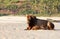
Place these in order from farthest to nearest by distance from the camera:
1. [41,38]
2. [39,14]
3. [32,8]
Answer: [32,8], [39,14], [41,38]

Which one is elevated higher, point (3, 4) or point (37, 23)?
point (37, 23)

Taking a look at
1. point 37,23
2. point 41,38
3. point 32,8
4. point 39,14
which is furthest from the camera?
point 32,8

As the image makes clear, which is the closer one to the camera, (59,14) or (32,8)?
(59,14)

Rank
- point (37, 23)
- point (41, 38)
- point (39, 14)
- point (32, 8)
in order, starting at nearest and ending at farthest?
point (41, 38)
point (37, 23)
point (39, 14)
point (32, 8)

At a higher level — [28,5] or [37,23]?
[37,23]

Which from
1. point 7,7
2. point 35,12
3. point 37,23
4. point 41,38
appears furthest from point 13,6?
point 41,38

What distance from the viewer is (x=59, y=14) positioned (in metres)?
28.0

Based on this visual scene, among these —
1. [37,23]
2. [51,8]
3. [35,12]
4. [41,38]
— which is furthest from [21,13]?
[41,38]

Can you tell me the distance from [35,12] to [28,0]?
3228mm

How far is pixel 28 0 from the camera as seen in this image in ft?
104

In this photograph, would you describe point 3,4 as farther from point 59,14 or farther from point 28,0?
point 59,14

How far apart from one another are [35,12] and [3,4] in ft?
15.7

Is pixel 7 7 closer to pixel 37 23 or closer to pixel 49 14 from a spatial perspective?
pixel 49 14

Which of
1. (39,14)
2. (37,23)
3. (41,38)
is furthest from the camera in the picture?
(39,14)
